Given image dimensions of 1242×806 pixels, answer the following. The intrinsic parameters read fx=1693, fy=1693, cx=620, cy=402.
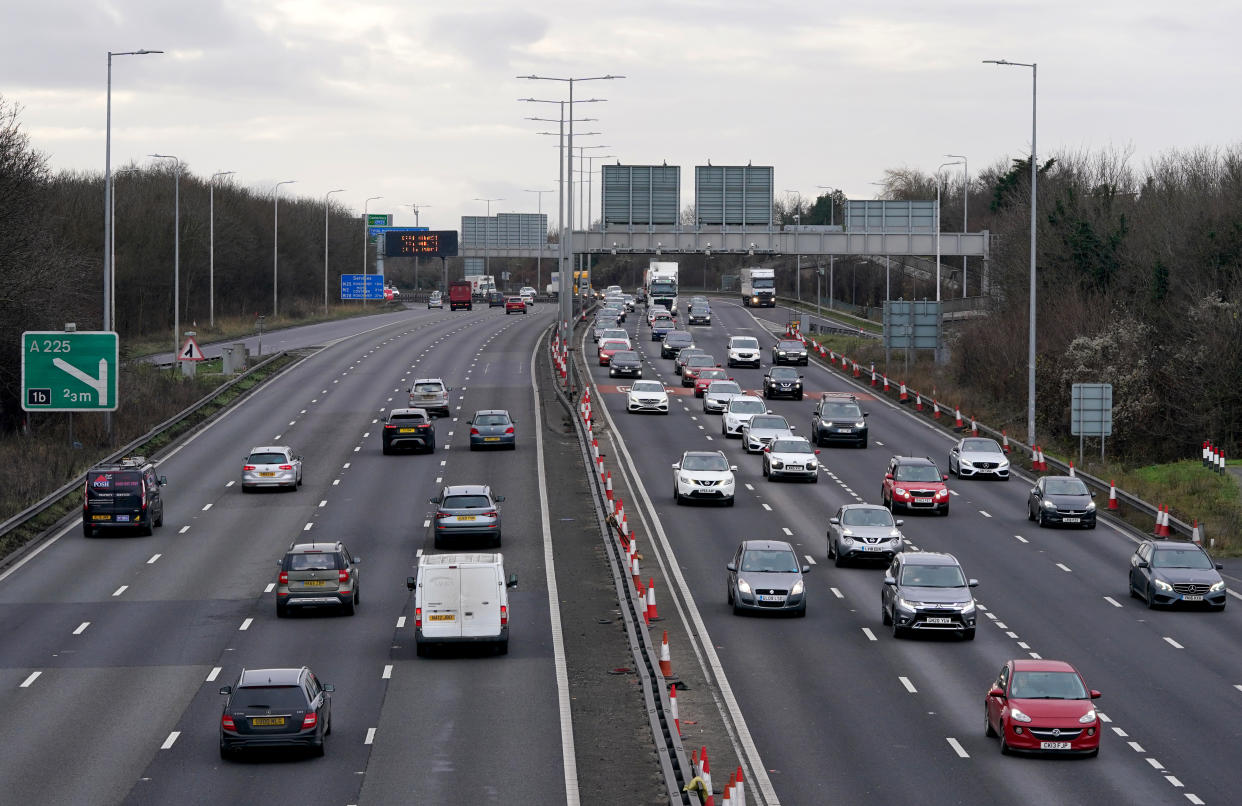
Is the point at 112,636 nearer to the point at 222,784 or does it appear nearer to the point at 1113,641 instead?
the point at 222,784

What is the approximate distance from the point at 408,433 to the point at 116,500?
1474cm

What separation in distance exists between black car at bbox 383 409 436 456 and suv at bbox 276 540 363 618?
74.4 feet

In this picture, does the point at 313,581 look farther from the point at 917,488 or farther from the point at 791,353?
the point at 791,353

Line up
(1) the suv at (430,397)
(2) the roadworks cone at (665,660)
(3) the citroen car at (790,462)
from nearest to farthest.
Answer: (2) the roadworks cone at (665,660) → (3) the citroen car at (790,462) → (1) the suv at (430,397)

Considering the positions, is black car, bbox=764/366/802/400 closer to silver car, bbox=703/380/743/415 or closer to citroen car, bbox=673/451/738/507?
silver car, bbox=703/380/743/415

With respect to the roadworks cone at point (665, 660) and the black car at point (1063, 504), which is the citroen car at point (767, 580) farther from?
the black car at point (1063, 504)

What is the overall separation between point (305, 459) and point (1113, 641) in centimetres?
3162

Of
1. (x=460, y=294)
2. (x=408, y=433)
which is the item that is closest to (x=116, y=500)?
(x=408, y=433)

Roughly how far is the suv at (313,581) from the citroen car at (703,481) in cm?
1523

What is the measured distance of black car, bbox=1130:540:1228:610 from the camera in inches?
1371

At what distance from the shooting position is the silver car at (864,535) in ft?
127

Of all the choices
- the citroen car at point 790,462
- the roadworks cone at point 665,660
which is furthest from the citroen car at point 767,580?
the citroen car at point 790,462

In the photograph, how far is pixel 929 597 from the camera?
31.7m

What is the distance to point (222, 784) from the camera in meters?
21.8
